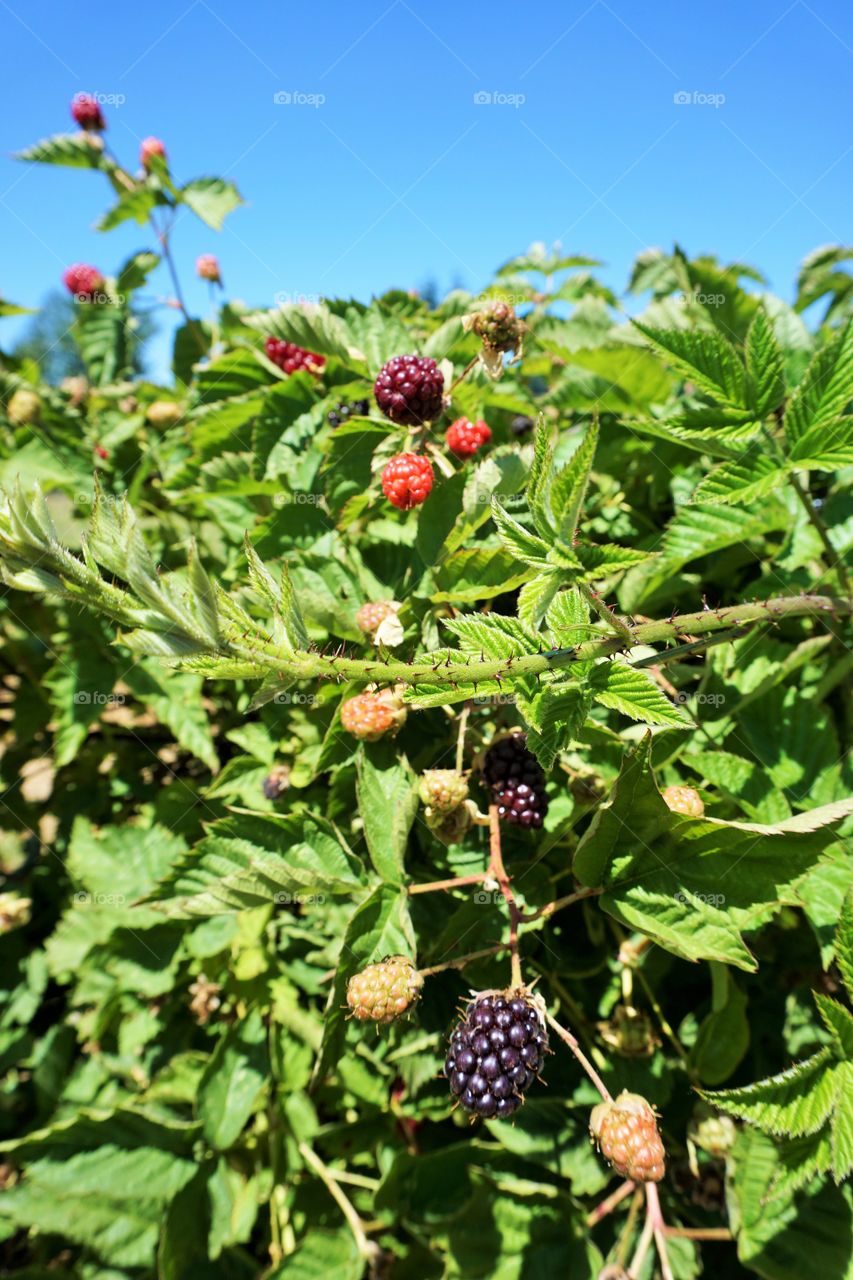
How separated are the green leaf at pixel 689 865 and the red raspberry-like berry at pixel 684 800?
4 centimetres

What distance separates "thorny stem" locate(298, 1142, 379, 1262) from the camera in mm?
1268

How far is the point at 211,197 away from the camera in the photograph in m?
1.88

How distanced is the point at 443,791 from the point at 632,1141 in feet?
1.37

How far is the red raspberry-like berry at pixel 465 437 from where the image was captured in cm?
111

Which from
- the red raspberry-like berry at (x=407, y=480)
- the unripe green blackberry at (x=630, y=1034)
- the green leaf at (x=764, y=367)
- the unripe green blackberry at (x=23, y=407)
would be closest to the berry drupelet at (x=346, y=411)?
the red raspberry-like berry at (x=407, y=480)

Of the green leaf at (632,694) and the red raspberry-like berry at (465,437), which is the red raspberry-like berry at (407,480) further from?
the green leaf at (632,694)

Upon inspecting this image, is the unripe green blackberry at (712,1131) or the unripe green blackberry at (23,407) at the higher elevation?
the unripe green blackberry at (23,407)

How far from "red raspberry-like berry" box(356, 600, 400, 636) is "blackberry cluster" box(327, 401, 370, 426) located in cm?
51

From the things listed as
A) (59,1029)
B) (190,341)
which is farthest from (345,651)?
(59,1029)

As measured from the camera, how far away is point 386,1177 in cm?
119

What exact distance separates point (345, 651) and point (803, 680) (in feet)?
2.32

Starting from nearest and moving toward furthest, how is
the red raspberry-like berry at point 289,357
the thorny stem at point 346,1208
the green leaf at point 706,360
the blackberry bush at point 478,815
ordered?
the blackberry bush at point 478,815
the green leaf at point 706,360
the thorny stem at point 346,1208
the red raspberry-like berry at point 289,357

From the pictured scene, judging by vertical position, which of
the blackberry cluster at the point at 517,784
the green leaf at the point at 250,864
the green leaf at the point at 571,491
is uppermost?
the green leaf at the point at 571,491

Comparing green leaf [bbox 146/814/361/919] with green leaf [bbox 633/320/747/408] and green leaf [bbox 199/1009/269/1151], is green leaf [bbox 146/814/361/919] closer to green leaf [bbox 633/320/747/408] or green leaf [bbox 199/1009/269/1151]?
green leaf [bbox 199/1009/269/1151]
